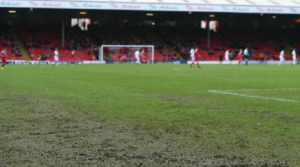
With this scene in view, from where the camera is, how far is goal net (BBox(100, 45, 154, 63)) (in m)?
59.8

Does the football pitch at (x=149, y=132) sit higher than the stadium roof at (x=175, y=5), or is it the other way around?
the stadium roof at (x=175, y=5)

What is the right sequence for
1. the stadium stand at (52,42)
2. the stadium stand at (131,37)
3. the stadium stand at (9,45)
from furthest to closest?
the stadium stand at (131,37) < the stadium stand at (52,42) < the stadium stand at (9,45)

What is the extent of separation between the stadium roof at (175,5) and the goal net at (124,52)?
5.56 m

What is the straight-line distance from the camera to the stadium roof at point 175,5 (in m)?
54.9

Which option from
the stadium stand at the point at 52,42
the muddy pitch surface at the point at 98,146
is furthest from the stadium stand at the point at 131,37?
the muddy pitch surface at the point at 98,146

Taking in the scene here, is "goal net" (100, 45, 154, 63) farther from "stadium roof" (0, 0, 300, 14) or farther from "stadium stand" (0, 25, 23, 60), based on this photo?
"stadium stand" (0, 25, 23, 60)

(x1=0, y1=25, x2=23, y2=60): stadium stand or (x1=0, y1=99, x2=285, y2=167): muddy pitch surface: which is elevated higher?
(x1=0, y1=25, x2=23, y2=60): stadium stand

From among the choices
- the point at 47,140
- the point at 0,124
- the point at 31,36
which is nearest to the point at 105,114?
the point at 0,124

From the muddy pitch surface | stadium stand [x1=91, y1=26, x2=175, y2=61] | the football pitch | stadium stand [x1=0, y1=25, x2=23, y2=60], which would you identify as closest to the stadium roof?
stadium stand [x1=0, y1=25, x2=23, y2=60]

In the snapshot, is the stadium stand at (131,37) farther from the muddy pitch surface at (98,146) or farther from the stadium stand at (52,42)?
the muddy pitch surface at (98,146)

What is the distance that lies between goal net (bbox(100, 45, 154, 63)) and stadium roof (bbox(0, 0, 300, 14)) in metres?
5.56

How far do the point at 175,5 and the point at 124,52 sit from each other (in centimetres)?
874

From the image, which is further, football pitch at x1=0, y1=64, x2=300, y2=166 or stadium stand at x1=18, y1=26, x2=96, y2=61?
stadium stand at x1=18, y1=26, x2=96, y2=61

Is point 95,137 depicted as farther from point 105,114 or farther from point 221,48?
point 221,48
